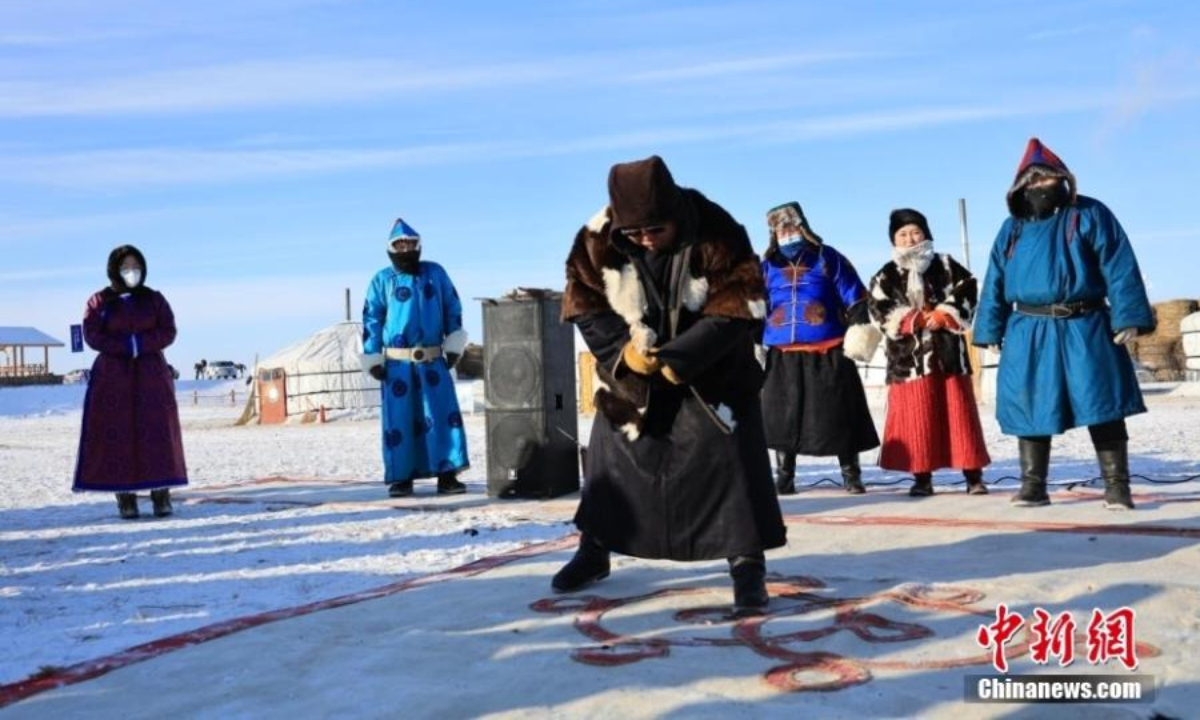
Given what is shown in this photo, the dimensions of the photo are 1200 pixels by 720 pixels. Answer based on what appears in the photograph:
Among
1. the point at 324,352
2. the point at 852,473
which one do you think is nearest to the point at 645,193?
the point at 852,473

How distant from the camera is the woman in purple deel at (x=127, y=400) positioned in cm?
641

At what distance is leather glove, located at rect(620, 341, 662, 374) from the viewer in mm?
3320

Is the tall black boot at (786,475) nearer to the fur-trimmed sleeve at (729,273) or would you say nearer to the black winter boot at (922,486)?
the black winter boot at (922,486)

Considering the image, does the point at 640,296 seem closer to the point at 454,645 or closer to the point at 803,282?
the point at 454,645

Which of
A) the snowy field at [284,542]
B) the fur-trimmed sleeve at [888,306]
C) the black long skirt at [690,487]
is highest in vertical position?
the fur-trimmed sleeve at [888,306]

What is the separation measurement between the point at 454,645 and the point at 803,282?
3.69 metres

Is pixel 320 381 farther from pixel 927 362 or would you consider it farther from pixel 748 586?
pixel 748 586

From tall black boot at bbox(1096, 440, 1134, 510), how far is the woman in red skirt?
0.83m

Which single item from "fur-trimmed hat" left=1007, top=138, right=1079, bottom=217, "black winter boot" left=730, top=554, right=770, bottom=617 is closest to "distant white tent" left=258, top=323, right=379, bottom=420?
"fur-trimmed hat" left=1007, top=138, right=1079, bottom=217

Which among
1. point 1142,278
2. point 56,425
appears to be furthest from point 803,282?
point 56,425

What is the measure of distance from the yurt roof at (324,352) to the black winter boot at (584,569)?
21751 millimetres

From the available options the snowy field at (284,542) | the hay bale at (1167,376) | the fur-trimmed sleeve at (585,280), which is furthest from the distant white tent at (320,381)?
the fur-trimmed sleeve at (585,280)

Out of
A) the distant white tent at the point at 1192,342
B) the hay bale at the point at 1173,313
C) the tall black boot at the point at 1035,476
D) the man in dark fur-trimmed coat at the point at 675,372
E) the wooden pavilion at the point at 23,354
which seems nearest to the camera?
the man in dark fur-trimmed coat at the point at 675,372

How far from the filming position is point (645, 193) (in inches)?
130
